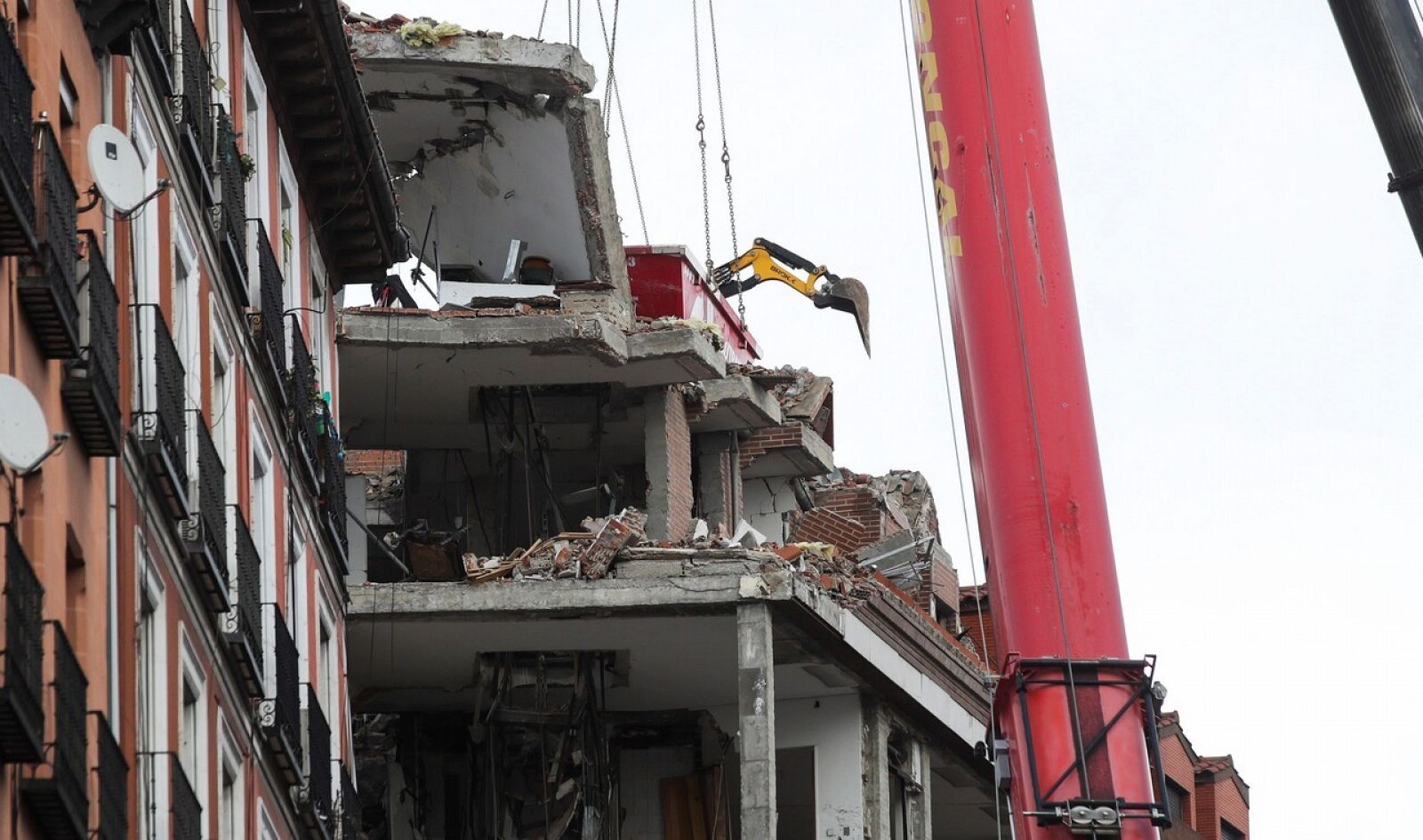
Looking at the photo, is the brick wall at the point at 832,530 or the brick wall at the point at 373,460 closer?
the brick wall at the point at 373,460

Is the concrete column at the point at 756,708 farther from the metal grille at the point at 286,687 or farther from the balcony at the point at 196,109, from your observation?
the balcony at the point at 196,109

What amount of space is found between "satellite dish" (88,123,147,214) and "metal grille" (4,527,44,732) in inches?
132

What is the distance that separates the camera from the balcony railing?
1137 inches

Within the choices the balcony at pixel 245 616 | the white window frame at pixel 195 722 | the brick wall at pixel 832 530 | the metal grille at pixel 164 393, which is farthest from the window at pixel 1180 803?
the metal grille at pixel 164 393

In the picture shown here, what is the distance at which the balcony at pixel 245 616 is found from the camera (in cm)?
2501

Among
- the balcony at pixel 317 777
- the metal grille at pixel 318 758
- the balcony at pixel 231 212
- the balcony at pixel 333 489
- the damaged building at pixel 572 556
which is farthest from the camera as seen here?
the damaged building at pixel 572 556

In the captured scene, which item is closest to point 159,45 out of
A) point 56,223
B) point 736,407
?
point 56,223

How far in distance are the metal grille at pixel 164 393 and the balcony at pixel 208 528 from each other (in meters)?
0.56

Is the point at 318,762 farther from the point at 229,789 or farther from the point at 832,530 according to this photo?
the point at 832,530

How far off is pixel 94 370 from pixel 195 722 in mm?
5372

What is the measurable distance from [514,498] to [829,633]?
7008 mm

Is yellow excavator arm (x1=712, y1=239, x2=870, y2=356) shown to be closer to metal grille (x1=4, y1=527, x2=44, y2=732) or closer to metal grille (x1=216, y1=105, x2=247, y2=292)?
metal grille (x1=216, y1=105, x2=247, y2=292)

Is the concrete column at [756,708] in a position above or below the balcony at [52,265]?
above

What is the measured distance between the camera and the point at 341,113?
3241 centimetres
